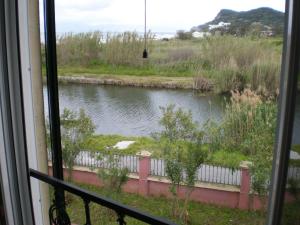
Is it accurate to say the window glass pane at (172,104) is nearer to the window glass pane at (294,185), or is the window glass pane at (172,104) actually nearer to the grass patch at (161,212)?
the grass patch at (161,212)

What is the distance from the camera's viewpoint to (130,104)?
1604mm

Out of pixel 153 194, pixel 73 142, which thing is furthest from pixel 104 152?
pixel 153 194

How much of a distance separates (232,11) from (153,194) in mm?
1108

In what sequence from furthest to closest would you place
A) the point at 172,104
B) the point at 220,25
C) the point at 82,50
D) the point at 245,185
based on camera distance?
the point at 82,50 < the point at 172,104 < the point at 245,185 < the point at 220,25

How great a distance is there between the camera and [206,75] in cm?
143

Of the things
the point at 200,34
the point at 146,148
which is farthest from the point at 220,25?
the point at 146,148

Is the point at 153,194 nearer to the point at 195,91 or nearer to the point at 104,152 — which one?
the point at 104,152

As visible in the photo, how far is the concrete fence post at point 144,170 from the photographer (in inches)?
67.4

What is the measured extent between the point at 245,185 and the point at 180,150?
0.40m

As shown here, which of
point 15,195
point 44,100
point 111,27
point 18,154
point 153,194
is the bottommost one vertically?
point 153,194

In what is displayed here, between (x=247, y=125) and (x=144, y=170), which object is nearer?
(x=247, y=125)

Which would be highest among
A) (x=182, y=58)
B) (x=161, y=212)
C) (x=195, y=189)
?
(x=182, y=58)

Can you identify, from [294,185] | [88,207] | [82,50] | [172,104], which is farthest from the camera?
[82,50]

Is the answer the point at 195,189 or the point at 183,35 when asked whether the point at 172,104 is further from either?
the point at 195,189
